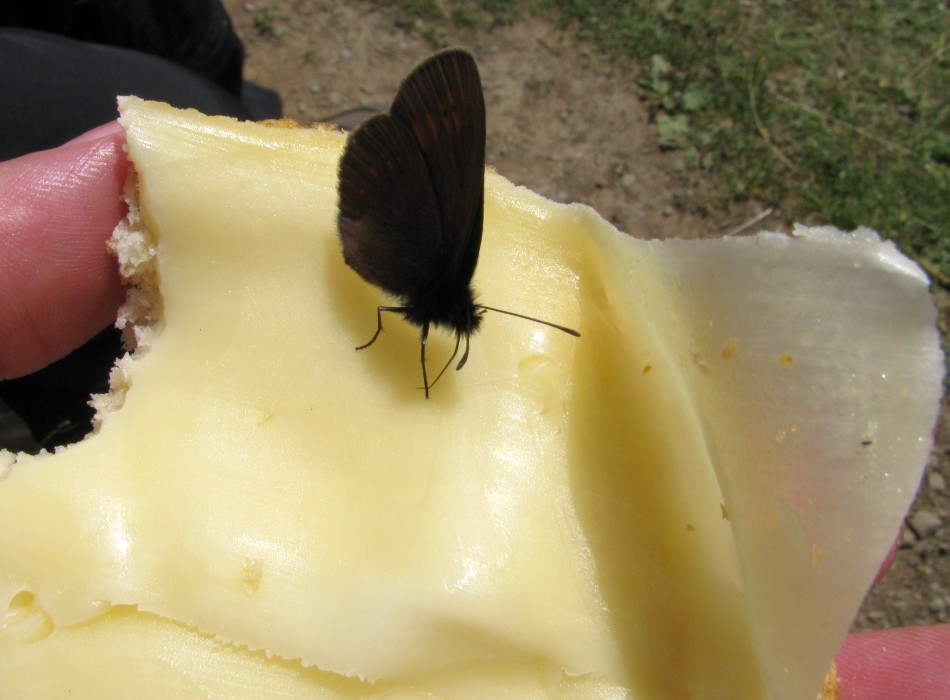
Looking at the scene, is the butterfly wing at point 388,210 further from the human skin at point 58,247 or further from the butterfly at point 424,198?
the human skin at point 58,247

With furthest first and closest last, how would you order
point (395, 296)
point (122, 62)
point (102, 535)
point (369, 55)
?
point (369, 55) < point (122, 62) < point (395, 296) < point (102, 535)

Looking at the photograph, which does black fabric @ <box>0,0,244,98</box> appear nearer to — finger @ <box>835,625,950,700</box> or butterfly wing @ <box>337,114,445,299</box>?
butterfly wing @ <box>337,114,445,299</box>

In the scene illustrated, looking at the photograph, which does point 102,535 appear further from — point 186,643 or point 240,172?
point 240,172

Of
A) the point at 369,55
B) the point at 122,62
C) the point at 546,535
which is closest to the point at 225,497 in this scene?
the point at 546,535

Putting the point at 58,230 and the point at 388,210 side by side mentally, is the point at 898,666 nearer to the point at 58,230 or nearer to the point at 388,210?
the point at 388,210

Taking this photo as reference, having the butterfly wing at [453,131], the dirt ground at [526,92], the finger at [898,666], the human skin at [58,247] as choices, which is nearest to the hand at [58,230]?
the human skin at [58,247]

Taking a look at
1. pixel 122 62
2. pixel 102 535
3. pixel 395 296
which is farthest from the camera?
pixel 122 62
